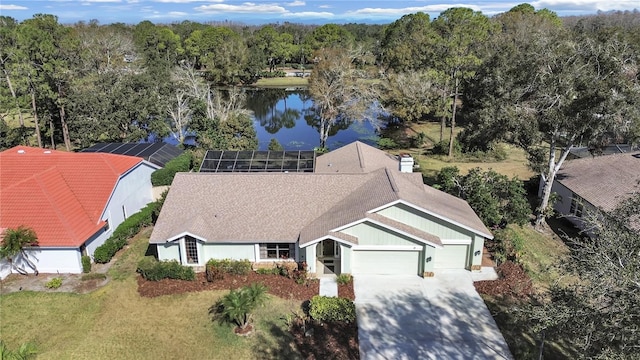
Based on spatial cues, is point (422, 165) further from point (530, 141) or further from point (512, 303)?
point (512, 303)

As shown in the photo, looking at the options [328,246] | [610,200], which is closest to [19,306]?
[328,246]

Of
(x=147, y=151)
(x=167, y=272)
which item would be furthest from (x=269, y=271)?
(x=147, y=151)

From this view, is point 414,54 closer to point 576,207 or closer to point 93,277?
point 576,207

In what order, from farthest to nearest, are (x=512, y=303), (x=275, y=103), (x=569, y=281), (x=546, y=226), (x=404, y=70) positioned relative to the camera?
(x=275, y=103) < (x=404, y=70) < (x=546, y=226) < (x=569, y=281) < (x=512, y=303)

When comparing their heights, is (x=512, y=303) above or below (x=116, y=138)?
below

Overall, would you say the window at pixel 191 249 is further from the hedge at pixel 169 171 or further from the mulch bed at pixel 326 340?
the hedge at pixel 169 171

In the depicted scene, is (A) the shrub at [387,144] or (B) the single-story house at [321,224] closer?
(B) the single-story house at [321,224]

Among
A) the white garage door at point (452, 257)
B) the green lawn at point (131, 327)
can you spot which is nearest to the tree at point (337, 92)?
the white garage door at point (452, 257)
